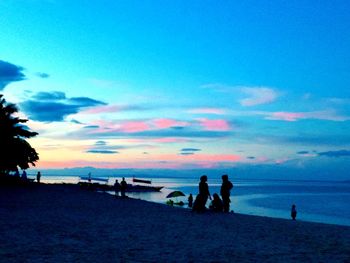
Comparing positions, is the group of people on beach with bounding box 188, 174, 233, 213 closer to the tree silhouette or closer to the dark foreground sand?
the dark foreground sand

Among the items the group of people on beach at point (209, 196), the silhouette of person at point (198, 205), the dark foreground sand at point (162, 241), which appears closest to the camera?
the dark foreground sand at point (162, 241)

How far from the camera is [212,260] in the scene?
9.82m

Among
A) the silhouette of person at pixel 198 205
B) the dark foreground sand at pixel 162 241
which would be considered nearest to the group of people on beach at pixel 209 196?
the silhouette of person at pixel 198 205

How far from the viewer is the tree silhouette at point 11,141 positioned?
4725 centimetres

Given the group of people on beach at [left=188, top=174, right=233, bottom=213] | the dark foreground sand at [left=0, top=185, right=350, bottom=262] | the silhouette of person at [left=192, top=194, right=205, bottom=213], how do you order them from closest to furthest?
the dark foreground sand at [left=0, top=185, right=350, bottom=262] < the group of people on beach at [left=188, top=174, right=233, bottom=213] < the silhouette of person at [left=192, top=194, right=205, bottom=213]

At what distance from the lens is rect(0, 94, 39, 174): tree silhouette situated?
1860 inches

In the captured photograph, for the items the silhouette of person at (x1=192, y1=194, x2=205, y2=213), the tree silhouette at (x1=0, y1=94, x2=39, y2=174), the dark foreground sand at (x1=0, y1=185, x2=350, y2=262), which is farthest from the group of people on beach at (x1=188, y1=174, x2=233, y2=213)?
the tree silhouette at (x1=0, y1=94, x2=39, y2=174)

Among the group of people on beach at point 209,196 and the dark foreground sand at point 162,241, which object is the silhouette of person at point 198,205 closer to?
the group of people on beach at point 209,196

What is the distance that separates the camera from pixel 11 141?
48.3 metres

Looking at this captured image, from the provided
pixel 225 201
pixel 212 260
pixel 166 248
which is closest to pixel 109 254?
pixel 166 248

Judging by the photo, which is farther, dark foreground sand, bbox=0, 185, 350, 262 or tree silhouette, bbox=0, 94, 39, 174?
tree silhouette, bbox=0, 94, 39, 174

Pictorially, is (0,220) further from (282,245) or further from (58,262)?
(282,245)

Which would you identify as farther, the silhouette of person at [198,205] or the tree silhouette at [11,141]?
the tree silhouette at [11,141]

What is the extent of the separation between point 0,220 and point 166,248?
839 cm
